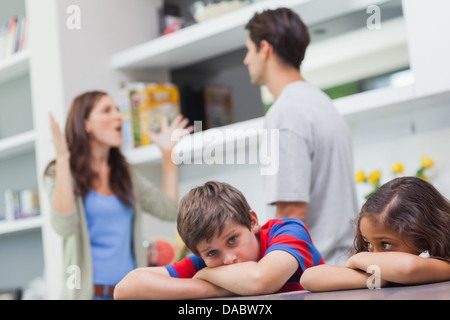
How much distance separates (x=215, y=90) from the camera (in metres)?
2.53

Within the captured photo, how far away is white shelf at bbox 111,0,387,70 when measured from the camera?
2060 millimetres

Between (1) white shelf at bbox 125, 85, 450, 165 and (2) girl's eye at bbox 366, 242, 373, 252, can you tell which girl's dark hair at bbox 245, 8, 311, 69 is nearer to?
(1) white shelf at bbox 125, 85, 450, 165

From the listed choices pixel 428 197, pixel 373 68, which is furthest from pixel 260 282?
pixel 373 68

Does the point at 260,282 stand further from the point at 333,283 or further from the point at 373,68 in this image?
the point at 373,68

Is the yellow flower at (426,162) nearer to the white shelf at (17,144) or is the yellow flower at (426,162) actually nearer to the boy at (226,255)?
the boy at (226,255)

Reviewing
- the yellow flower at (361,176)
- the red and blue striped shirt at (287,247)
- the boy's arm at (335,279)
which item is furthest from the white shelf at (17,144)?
the boy's arm at (335,279)

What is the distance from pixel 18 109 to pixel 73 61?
794mm

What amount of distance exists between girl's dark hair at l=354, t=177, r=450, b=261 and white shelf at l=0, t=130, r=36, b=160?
1.99m

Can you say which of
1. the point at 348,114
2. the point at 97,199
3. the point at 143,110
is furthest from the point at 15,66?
the point at 348,114

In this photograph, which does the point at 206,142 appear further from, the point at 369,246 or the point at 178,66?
the point at 369,246

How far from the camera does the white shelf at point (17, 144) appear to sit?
2.65 m

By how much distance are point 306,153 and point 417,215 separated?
48 centimetres

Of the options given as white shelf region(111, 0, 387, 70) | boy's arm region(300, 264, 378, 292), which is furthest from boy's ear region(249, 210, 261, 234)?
white shelf region(111, 0, 387, 70)

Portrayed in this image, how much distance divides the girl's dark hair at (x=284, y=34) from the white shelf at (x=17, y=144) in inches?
55.8
